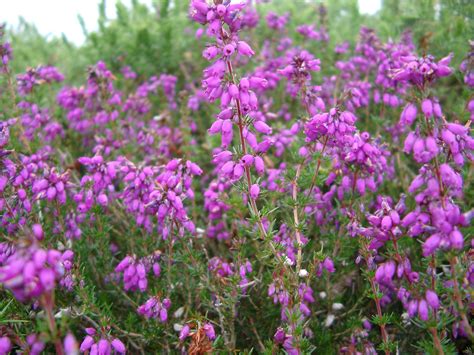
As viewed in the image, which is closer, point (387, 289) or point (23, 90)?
point (387, 289)

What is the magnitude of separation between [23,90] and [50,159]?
84.2 inches

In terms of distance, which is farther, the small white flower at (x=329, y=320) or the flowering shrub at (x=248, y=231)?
the small white flower at (x=329, y=320)

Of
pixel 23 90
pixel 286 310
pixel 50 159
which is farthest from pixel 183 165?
pixel 23 90

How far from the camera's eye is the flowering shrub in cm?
270

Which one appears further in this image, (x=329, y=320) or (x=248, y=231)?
(x=329, y=320)

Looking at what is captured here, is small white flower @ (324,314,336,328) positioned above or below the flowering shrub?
below

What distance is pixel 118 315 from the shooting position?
479 centimetres

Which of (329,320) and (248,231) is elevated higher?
(248,231)

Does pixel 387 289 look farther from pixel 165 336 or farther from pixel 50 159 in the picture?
pixel 50 159

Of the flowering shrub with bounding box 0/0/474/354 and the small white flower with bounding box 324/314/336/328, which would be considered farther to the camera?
the small white flower with bounding box 324/314/336/328

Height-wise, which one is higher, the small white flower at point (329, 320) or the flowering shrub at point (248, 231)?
the flowering shrub at point (248, 231)

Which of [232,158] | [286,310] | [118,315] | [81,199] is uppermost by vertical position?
[232,158]

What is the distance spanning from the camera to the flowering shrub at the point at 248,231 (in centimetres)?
270

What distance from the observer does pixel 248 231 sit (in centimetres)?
345
